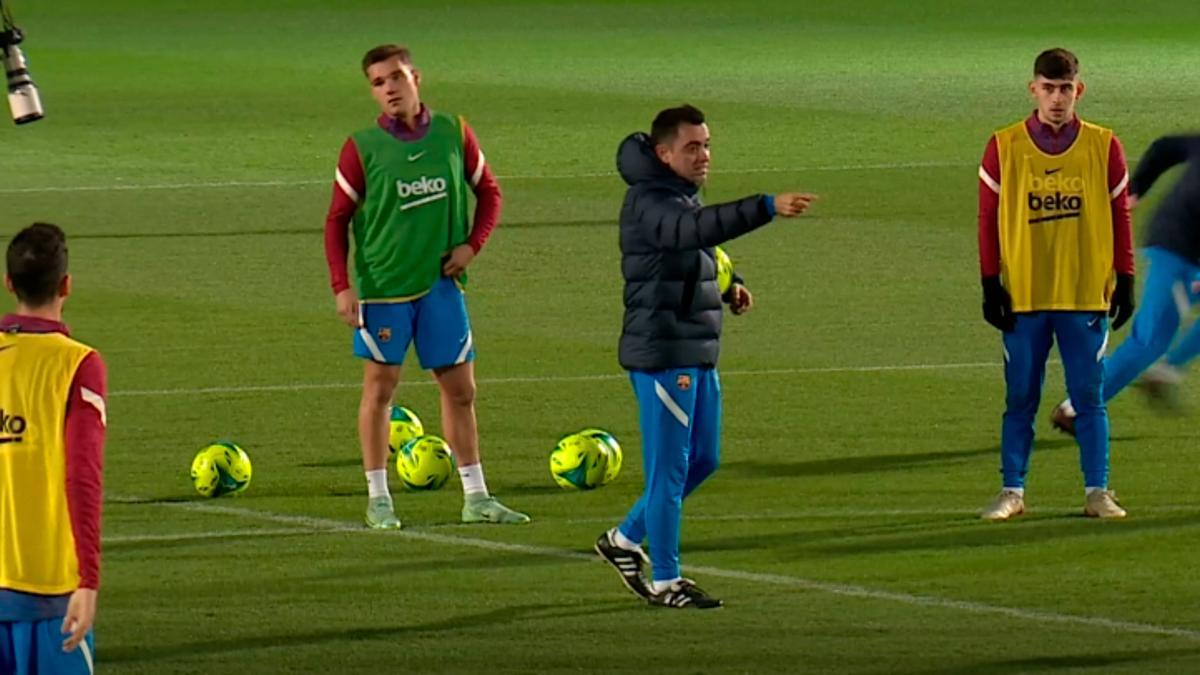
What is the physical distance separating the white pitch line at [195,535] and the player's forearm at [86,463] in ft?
16.8

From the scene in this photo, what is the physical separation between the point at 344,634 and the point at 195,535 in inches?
86.2

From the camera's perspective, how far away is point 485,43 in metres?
41.6

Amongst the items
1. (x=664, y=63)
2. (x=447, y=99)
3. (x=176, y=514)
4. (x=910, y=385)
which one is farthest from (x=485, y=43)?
(x=176, y=514)

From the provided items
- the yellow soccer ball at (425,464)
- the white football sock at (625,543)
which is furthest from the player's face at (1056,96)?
the yellow soccer ball at (425,464)

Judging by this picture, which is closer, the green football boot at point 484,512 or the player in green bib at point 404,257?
the player in green bib at point 404,257

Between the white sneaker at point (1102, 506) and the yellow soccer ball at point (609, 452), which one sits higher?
the yellow soccer ball at point (609, 452)

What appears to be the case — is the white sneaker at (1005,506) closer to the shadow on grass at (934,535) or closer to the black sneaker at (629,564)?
the shadow on grass at (934,535)

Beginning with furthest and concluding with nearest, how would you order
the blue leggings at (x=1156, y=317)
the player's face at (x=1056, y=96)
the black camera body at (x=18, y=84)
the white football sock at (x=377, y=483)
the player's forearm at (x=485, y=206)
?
the black camera body at (x=18, y=84), the blue leggings at (x=1156, y=317), the player's forearm at (x=485, y=206), the white football sock at (x=377, y=483), the player's face at (x=1056, y=96)

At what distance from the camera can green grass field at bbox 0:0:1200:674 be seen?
11172 mm

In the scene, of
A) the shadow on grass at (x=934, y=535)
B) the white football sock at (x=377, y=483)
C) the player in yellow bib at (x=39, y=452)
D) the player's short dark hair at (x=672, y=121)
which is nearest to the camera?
the player in yellow bib at (x=39, y=452)

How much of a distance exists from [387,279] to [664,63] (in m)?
25.3

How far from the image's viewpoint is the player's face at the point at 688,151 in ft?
36.8

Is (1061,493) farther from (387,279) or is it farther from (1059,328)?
(387,279)

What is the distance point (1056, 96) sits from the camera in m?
12.8
